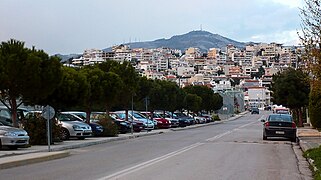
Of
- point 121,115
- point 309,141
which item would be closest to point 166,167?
point 309,141

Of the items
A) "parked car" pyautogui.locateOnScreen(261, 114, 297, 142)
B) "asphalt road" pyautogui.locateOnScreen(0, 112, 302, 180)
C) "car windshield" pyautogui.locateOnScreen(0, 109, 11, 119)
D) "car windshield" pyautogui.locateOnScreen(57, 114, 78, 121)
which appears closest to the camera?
"asphalt road" pyautogui.locateOnScreen(0, 112, 302, 180)

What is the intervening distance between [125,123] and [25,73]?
16.6 m

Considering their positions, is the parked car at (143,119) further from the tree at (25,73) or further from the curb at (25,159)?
the curb at (25,159)

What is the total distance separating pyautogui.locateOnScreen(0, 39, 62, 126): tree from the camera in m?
26.6

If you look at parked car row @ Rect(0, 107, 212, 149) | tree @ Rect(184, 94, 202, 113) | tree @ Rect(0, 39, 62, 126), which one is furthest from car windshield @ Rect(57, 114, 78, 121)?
tree @ Rect(184, 94, 202, 113)

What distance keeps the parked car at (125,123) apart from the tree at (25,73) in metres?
14.1

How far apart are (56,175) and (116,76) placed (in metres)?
24.6

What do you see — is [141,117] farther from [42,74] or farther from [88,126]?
[42,74]

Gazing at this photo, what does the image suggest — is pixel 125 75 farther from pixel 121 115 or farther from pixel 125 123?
pixel 121 115

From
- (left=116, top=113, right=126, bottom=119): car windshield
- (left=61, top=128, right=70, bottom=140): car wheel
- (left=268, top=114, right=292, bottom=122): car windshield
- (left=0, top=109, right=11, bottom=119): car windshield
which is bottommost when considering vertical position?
(left=61, top=128, right=70, bottom=140): car wheel

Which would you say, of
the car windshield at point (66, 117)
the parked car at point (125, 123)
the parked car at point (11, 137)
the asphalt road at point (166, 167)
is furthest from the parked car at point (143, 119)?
the asphalt road at point (166, 167)

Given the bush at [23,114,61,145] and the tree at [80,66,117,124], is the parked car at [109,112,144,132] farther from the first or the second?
the bush at [23,114,61,145]

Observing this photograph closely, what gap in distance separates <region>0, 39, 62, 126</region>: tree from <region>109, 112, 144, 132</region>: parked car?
14127mm

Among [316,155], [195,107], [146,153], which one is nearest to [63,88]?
[146,153]
